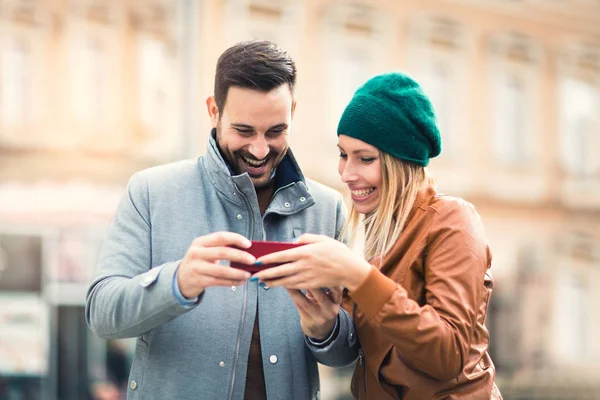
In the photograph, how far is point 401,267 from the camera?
2.23m

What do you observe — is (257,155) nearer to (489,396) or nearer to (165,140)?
(489,396)

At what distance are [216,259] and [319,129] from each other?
786 centimetres

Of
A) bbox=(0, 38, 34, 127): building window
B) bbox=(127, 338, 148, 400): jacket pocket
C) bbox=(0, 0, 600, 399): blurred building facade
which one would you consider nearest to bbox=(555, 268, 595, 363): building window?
bbox=(0, 0, 600, 399): blurred building facade

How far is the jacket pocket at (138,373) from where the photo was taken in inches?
92.2

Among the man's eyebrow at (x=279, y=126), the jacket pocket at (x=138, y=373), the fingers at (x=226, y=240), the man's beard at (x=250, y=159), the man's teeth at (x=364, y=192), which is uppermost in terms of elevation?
the man's eyebrow at (x=279, y=126)

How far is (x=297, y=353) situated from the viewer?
2.44 m

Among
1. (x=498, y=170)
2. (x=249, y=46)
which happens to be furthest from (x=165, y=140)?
(x=249, y=46)

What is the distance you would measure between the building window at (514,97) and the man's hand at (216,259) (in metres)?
9.36

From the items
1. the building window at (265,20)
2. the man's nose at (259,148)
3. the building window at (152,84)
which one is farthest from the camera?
the building window at (265,20)

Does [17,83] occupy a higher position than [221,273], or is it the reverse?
[221,273]

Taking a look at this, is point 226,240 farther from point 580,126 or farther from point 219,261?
point 580,126

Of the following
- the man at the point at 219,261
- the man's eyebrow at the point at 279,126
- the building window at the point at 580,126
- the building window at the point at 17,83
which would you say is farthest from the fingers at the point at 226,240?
the building window at the point at 580,126

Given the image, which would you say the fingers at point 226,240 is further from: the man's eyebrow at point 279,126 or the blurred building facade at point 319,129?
the blurred building facade at point 319,129

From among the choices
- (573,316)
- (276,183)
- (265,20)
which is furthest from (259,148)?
(573,316)
